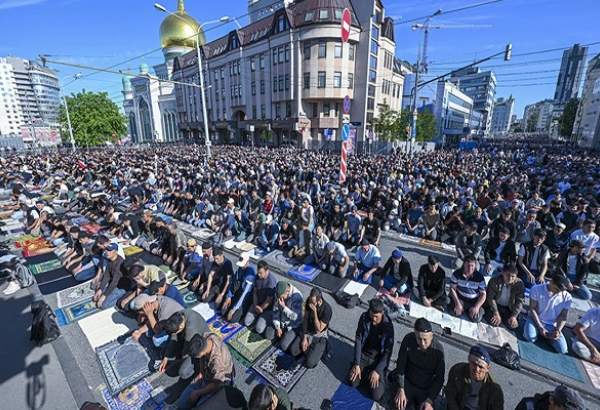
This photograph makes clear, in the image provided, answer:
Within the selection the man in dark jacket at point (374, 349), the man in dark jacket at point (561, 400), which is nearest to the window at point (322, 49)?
the man in dark jacket at point (374, 349)

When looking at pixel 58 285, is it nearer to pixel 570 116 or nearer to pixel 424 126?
pixel 424 126

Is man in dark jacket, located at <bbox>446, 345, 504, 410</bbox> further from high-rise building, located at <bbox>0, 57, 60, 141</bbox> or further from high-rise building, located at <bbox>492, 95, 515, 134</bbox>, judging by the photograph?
high-rise building, located at <bbox>492, 95, 515, 134</bbox>

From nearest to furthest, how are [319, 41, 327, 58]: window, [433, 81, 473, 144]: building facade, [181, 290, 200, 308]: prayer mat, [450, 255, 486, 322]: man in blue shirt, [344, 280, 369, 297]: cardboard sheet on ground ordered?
1. [450, 255, 486, 322]: man in blue shirt
2. [181, 290, 200, 308]: prayer mat
3. [344, 280, 369, 297]: cardboard sheet on ground
4. [319, 41, 327, 58]: window
5. [433, 81, 473, 144]: building facade

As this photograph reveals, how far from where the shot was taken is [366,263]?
6.53m

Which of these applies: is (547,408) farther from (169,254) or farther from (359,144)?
(359,144)

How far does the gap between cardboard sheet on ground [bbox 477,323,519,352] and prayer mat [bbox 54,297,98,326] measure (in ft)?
23.8

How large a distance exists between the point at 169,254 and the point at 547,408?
7.82 m

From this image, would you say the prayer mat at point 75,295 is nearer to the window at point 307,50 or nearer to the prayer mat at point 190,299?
the prayer mat at point 190,299

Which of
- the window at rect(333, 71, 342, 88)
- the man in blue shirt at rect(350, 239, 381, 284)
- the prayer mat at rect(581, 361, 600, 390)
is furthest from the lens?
the window at rect(333, 71, 342, 88)

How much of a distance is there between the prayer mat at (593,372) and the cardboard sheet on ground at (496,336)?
796 mm

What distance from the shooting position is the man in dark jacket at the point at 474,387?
2805mm

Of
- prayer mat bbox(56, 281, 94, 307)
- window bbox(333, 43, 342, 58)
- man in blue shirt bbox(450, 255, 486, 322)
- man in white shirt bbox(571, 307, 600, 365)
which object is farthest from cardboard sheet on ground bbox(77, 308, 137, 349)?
window bbox(333, 43, 342, 58)

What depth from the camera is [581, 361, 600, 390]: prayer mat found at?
3.79m

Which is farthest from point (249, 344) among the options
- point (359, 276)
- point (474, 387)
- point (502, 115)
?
point (502, 115)
